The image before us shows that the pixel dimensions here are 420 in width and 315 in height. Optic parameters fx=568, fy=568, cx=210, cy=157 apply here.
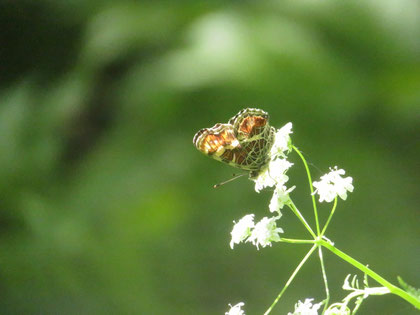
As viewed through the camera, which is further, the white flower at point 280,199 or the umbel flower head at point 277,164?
the umbel flower head at point 277,164

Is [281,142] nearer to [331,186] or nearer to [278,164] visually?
[278,164]

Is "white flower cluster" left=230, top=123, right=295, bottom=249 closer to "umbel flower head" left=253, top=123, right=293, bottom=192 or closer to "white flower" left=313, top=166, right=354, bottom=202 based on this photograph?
"umbel flower head" left=253, top=123, right=293, bottom=192

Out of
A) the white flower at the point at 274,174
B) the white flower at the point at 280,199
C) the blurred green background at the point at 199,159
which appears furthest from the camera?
the blurred green background at the point at 199,159

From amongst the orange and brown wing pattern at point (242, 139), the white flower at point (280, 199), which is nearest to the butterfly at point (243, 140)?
the orange and brown wing pattern at point (242, 139)

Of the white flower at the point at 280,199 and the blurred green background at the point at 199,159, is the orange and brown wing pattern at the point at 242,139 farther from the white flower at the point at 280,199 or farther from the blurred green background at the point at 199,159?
the blurred green background at the point at 199,159

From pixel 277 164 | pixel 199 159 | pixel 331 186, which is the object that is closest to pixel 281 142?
pixel 277 164

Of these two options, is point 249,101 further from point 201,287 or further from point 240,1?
point 201,287
